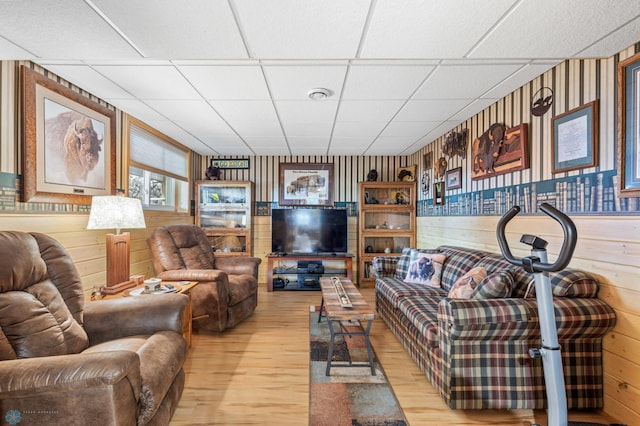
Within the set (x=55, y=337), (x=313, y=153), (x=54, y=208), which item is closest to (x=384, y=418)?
(x=55, y=337)

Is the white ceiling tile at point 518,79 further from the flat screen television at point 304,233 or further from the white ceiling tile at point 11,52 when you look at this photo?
the white ceiling tile at point 11,52

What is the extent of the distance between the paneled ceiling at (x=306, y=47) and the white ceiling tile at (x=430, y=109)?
23mm

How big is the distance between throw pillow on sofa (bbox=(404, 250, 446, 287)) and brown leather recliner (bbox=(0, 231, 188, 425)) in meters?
2.37

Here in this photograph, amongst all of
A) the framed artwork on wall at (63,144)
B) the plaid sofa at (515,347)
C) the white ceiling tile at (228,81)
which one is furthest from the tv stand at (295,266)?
the plaid sofa at (515,347)

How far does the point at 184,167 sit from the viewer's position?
15.4 ft

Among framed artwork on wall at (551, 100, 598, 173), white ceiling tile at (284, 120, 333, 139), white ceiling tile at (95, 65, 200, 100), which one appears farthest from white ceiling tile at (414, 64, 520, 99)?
white ceiling tile at (95, 65, 200, 100)

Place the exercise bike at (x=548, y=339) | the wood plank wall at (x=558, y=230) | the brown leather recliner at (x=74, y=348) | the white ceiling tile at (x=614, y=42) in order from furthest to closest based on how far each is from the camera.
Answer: the wood plank wall at (x=558, y=230)
the white ceiling tile at (x=614, y=42)
the exercise bike at (x=548, y=339)
the brown leather recliner at (x=74, y=348)

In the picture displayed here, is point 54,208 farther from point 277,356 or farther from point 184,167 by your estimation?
point 184,167

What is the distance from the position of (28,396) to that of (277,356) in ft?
5.60

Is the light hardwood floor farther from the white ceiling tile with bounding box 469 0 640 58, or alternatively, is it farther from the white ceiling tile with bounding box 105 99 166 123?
A: the white ceiling tile with bounding box 105 99 166 123

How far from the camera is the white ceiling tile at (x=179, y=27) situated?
1478 mm

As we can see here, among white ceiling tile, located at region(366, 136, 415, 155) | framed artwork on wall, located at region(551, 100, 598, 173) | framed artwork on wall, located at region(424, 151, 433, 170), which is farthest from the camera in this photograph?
framed artwork on wall, located at region(424, 151, 433, 170)

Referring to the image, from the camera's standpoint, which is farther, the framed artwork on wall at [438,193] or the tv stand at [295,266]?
the tv stand at [295,266]

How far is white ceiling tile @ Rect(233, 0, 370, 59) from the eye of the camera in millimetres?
1465
